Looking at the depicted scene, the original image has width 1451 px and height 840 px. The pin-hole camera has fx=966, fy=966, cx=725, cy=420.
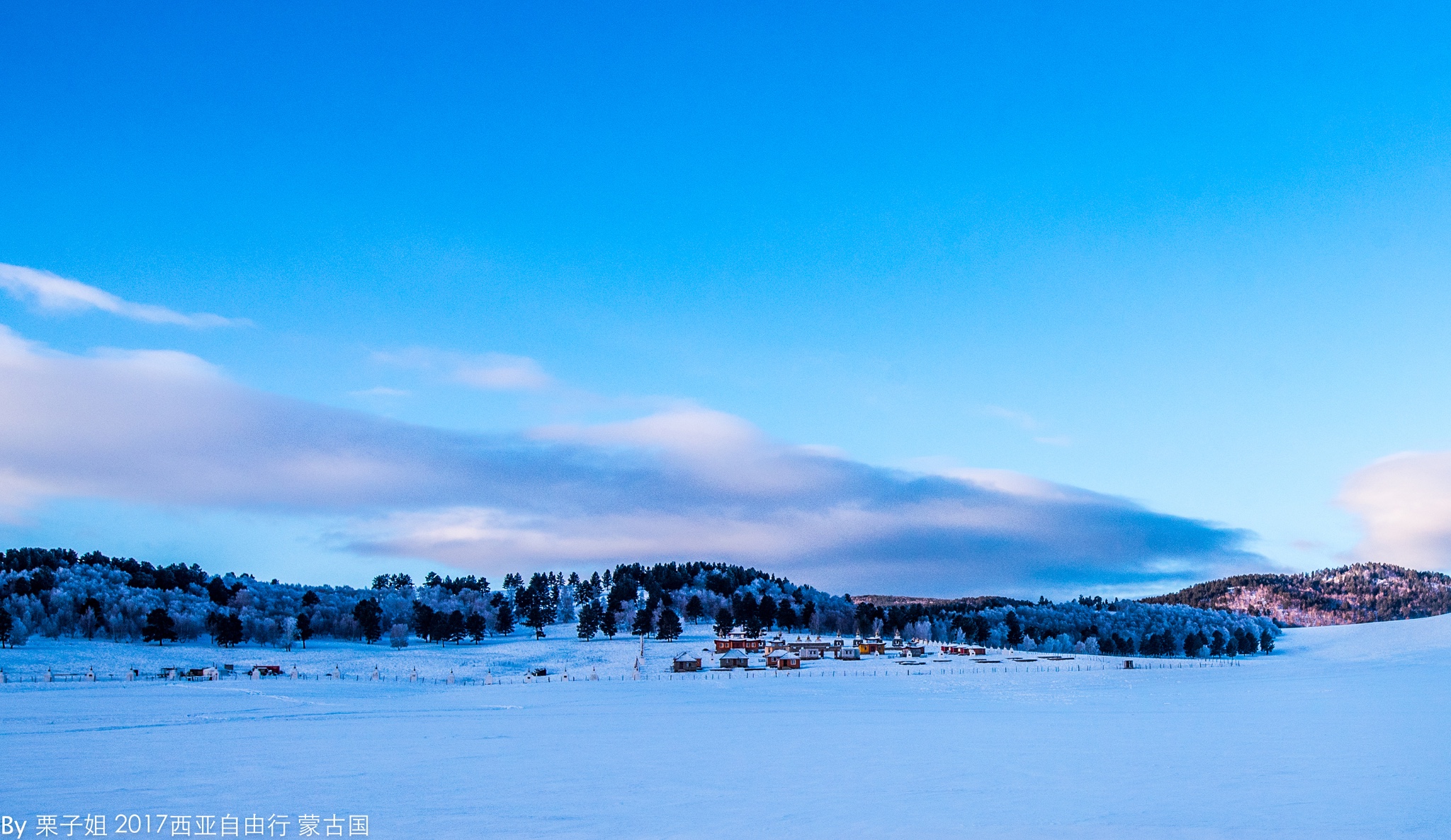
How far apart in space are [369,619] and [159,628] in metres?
32.4

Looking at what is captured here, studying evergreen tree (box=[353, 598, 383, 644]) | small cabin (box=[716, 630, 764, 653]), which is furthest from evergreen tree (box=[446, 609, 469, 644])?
small cabin (box=[716, 630, 764, 653])

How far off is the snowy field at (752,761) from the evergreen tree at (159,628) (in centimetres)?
8083

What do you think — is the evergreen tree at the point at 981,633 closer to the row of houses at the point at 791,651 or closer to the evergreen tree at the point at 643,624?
the row of houses at the point at 791,651

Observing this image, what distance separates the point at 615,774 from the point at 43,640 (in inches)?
5622

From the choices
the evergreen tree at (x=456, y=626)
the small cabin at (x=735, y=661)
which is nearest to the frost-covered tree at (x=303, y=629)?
the evergreen tree at (x=456, y=626)

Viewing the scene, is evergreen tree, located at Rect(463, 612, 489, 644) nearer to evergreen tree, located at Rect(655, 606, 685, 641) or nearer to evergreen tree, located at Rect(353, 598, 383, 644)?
evergreen tree, located at Rect(353, 598, 383, 644)

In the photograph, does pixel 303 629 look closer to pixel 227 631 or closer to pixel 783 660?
pixel 227 631

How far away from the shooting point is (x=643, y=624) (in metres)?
172

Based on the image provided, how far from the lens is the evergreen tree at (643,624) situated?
172 metres

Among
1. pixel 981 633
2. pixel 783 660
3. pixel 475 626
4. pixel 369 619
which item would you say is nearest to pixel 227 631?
Result: pixel 369 619

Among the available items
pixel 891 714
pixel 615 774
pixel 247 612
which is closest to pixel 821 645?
pixel 891 714

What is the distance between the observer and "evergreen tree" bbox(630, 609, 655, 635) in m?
172

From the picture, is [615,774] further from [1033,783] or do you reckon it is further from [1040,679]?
[1040,679]

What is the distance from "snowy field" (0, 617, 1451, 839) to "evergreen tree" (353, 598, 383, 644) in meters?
95.0
